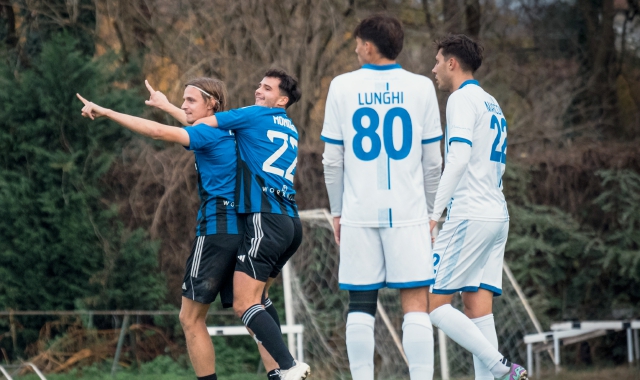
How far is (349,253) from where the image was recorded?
482 cm

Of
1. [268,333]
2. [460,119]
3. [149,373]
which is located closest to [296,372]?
[268,333]

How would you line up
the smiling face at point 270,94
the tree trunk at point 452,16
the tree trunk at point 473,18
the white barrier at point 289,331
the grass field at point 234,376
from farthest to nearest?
the tree trunk at point 473,18 → the tree trunk at point 452,16 → the white barrier at point 289,331 → the grass field at point 234,376 → the smiling face at point 270,94

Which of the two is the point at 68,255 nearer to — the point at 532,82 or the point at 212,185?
the point at 212,185

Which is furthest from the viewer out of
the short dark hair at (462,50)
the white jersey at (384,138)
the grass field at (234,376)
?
the grass field at (234,376)

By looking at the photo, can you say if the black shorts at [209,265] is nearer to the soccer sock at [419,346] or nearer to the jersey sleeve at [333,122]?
the jersey sleeve at [333,122]

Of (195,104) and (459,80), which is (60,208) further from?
(459,80)

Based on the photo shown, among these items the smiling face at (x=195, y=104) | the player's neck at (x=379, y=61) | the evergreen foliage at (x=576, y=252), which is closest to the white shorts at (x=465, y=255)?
the player's neck at (x=379, y=61)

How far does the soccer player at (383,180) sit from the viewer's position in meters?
4.71

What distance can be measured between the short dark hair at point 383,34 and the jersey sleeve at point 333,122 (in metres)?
0.31

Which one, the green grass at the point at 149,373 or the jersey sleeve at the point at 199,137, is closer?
the jersey sleeve at the point at 199,137

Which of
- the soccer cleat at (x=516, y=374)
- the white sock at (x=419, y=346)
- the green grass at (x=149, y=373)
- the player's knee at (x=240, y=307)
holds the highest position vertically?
the player's knee at (x=240, y=307)

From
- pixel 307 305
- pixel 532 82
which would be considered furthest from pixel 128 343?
pixel 532 82

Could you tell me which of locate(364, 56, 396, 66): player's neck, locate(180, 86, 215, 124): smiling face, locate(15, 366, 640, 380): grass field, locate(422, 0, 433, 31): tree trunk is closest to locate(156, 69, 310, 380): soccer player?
locate(180, 86, 215, 124): smiling face

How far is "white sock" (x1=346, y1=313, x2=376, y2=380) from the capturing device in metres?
4.78
